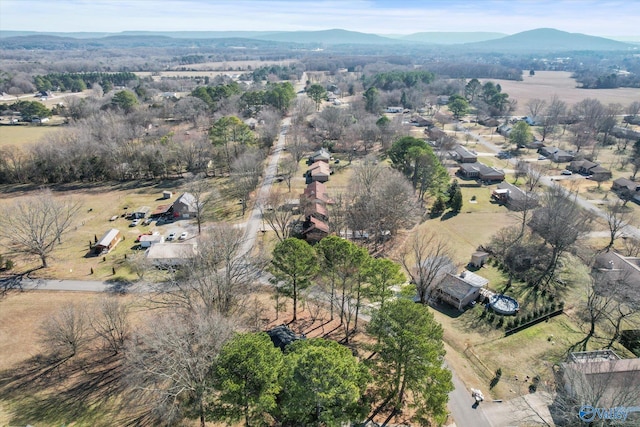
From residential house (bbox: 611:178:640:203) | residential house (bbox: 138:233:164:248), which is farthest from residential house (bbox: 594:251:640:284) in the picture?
residential house (bbox: 138:233:164:248)

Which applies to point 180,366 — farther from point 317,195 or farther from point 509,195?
point 509,195

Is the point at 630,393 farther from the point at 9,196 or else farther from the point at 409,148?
the point at 9,196

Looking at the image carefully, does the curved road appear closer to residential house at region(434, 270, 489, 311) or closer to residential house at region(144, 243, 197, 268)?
residential house at region(144, 243, 197, 268)

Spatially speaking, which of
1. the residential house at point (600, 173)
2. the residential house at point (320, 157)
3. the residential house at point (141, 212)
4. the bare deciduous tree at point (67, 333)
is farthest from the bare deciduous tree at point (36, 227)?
the residential house at point (600, 173)

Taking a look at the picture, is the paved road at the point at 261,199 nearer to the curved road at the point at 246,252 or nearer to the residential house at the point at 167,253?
the curved road at the point at 246,252

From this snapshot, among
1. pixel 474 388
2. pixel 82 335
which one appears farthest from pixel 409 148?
pixel 82 335
